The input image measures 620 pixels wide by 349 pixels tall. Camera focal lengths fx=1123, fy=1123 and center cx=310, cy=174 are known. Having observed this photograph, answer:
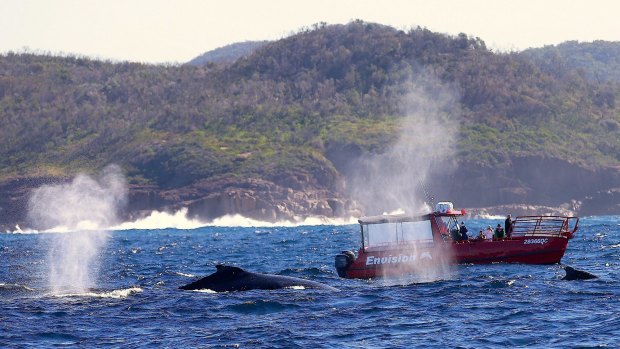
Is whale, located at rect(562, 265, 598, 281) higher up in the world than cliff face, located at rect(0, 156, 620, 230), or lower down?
lower down

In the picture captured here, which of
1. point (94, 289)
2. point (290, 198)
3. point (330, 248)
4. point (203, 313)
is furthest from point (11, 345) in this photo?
point (290, 198)

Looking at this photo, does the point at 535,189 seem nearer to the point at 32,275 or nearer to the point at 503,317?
the point at 32,275

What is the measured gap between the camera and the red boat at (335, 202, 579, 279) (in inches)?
1906

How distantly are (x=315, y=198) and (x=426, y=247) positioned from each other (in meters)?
144

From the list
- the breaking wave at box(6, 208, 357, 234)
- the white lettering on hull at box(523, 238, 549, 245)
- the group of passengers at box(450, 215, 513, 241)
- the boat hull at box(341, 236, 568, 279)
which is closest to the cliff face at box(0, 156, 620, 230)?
the breaking wave at box(6, 208, 357, 234)

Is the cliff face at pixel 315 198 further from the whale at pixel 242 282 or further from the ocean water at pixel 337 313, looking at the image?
the whale at pixel 242 282

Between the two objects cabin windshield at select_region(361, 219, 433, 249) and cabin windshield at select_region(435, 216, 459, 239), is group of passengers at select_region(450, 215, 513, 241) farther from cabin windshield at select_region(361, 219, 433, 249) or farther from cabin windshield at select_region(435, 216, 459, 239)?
cabin windshield at select_region(361, 219, 433, 249)

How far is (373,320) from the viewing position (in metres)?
33.4

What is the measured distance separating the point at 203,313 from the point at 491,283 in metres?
11.8

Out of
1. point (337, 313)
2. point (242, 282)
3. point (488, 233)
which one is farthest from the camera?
point (488, 233)

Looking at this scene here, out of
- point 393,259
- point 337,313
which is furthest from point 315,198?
point 337,313

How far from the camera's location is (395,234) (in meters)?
49.7

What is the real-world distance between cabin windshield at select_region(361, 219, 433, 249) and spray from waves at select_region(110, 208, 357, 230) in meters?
132

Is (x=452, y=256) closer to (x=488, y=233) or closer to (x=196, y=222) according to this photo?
(x=488, y=233)
